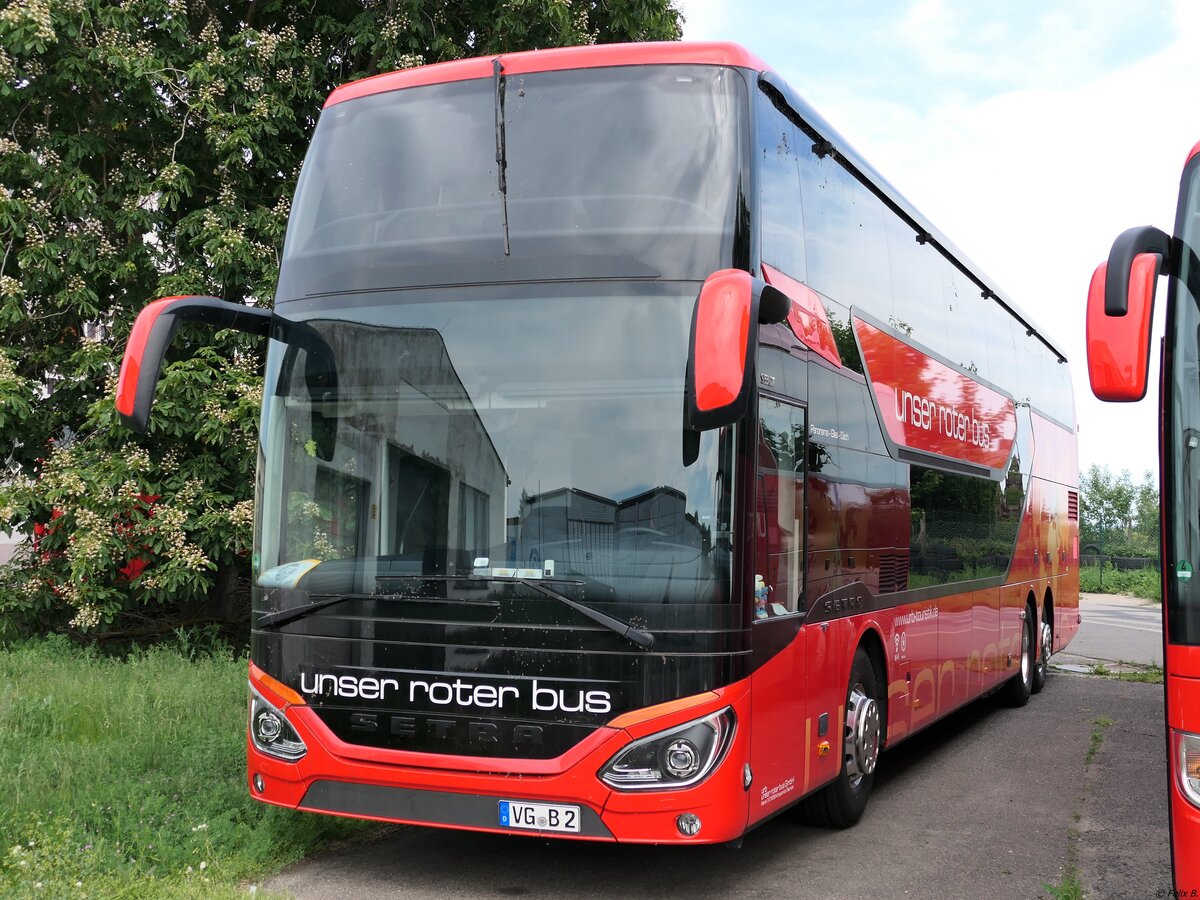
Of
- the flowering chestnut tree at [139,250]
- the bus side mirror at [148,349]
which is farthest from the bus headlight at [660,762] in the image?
the flowering chestnut tree at [139,250]

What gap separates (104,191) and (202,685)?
5851 millimetres

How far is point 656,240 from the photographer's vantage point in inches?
232

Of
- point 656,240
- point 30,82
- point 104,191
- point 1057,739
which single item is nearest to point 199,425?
point 104,191

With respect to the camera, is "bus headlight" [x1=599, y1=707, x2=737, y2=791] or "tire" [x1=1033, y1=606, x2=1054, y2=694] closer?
"bus headlight" [x1=599, y1=707, x2=737, y2=791]

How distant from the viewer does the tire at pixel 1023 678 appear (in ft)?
44.2

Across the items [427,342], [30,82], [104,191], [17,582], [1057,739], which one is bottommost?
[1057,739]

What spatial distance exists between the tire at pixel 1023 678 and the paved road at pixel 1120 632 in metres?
1.46

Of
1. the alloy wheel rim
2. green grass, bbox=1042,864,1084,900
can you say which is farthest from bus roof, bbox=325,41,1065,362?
green grass, bbox=1042,864,1084,900

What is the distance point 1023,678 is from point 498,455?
962 cm

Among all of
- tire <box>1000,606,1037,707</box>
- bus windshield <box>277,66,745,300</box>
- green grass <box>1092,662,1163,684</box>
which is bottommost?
green grass <box>1092,662,1163,684</box>

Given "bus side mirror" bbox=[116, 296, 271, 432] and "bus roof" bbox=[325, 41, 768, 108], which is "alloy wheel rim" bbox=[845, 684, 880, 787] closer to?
"bus roof" bbox=[325, 41, 768, 108]

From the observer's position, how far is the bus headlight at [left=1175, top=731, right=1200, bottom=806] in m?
4.57

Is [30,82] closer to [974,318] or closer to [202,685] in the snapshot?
[202,685]

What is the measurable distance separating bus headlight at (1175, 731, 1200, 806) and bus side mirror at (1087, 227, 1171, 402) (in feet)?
4.14
